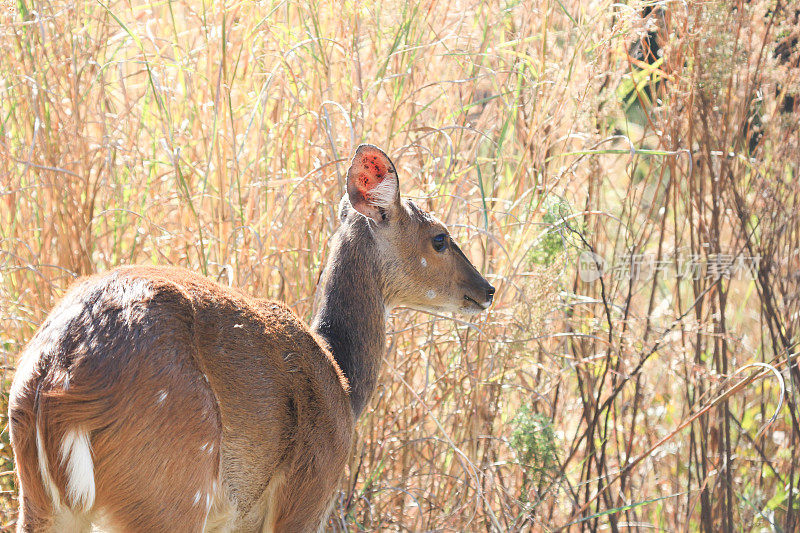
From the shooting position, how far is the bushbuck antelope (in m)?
2.24

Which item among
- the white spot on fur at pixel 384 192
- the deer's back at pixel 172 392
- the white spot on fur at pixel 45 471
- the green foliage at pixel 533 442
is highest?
the white spot on fur at pixel 384 192

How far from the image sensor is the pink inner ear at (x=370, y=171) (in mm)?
3137

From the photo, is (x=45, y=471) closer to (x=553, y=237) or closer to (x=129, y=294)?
(x=129, y=294)

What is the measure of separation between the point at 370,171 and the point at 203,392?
3.61 ft

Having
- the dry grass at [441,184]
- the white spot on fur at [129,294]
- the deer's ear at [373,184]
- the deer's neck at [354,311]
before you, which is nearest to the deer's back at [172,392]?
the white spot on fur at [129,294]

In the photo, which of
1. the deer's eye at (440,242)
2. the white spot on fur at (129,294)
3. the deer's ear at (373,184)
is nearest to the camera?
the white spot on fur at (129,294)

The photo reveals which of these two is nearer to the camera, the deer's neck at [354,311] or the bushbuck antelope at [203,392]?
the bushbuck antelope at [203,392]

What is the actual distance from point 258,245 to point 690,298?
9.95ft

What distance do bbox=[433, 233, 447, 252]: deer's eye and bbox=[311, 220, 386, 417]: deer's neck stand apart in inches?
10.3

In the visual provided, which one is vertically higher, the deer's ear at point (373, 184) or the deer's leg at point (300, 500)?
the deer's ear at point (373, 184)

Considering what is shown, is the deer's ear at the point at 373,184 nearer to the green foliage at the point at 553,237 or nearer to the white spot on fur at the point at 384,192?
the white spot on fur at the point at 384,192

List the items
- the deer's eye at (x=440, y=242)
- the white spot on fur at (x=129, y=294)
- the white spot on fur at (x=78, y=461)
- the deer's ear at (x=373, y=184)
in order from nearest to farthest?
the white spot on fur at (x=78, y=461), the white spot on fur at (x=129, y=294), the deer's ear at (x=373, y=184), the deer's eye at (x=440, y=242)

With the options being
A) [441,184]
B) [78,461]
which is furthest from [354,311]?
[78,461]

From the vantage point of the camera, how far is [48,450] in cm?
221
